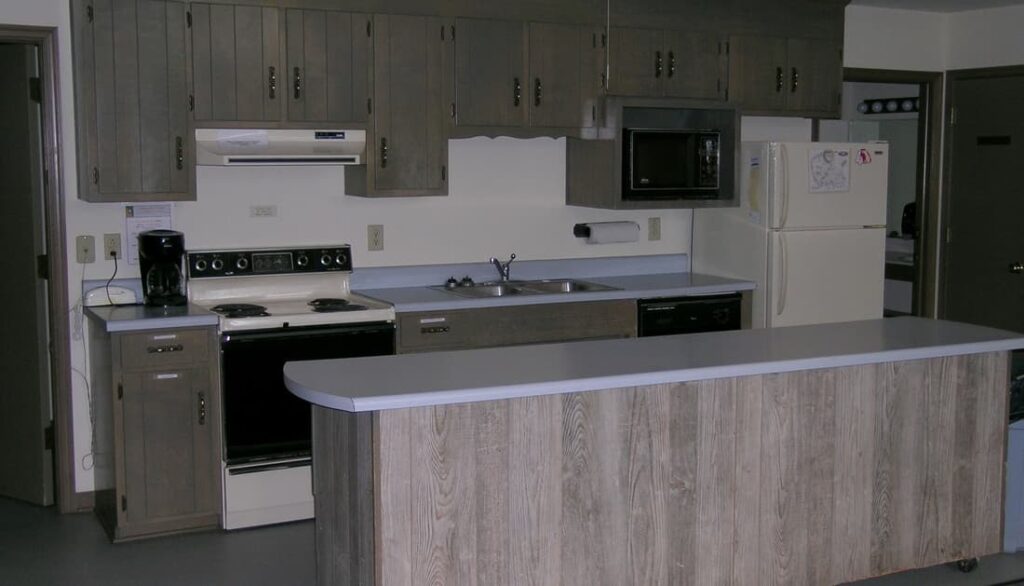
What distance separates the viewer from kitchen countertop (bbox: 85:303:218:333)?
Result: 447 cm

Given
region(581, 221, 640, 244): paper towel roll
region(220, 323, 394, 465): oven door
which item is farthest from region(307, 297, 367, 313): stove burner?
region(581, 221, 640, 244): paper towel roll

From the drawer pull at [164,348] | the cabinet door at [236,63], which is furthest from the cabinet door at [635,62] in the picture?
the drawer pull at [164,348]

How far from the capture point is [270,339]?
15.4ft

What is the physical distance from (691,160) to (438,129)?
1.39m

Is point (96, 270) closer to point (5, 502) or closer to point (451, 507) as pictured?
point (5, 502)

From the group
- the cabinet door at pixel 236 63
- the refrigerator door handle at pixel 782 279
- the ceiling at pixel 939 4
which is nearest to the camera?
the cabinet door at pixel 236 63

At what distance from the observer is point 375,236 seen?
5559 mm

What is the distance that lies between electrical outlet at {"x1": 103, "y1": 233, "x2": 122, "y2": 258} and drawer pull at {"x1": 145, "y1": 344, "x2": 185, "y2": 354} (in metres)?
0.69

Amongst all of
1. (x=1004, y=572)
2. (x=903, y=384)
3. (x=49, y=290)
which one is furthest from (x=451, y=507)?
(x=49, y=290)

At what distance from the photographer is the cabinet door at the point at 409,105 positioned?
5.17m

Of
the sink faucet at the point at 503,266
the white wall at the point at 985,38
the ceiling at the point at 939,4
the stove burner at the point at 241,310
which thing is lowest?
the stove burner at the point at 241,310

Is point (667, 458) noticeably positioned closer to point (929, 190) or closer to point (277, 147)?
point (277, 147)

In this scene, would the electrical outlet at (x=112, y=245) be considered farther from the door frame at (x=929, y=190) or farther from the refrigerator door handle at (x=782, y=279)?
the door frame at (x=929, y=190)

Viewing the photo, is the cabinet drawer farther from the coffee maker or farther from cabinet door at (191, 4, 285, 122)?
cabinet door at (191, 4, 285, 122)
